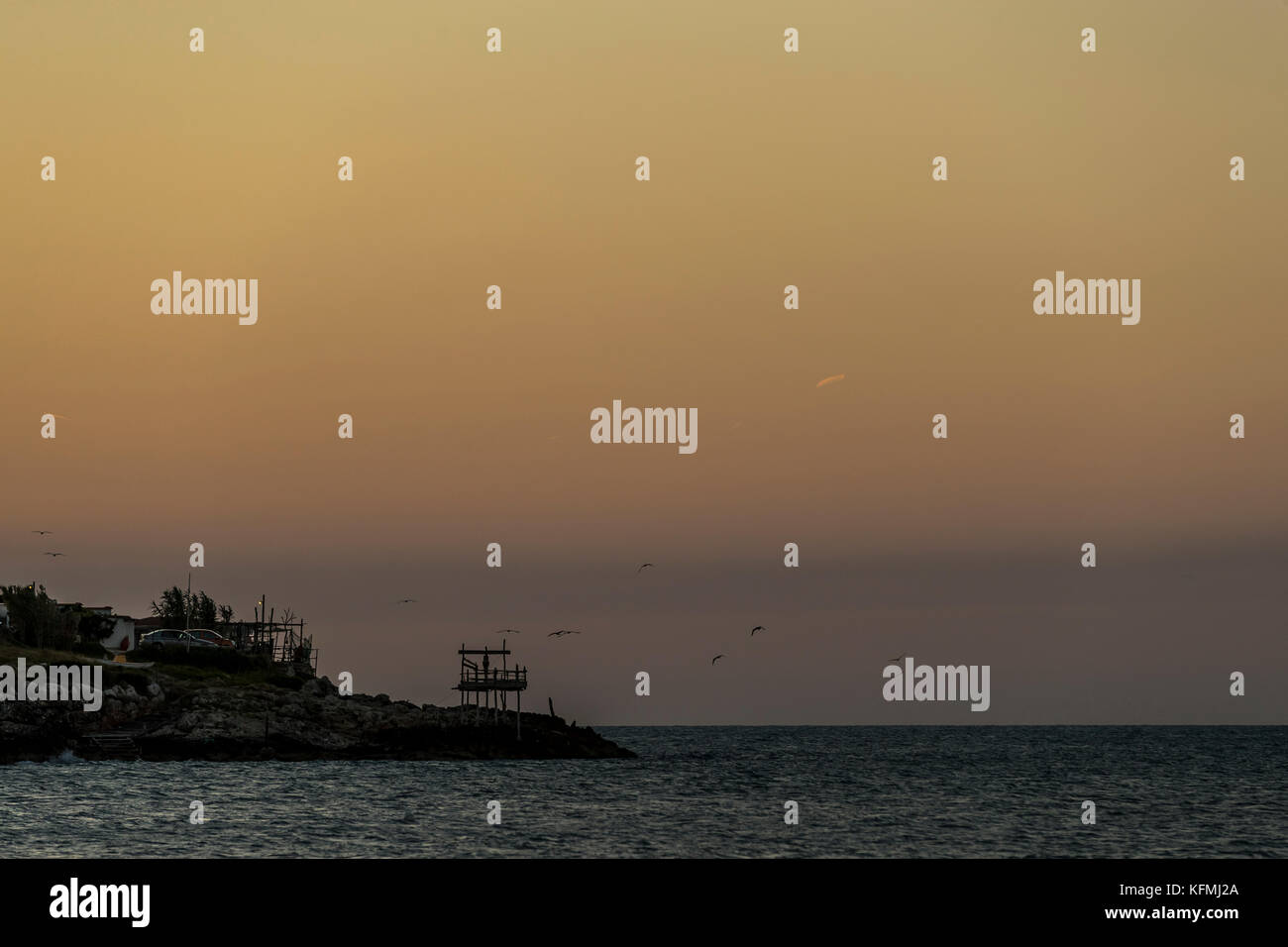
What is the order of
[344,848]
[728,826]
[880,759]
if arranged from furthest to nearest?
[880,759]
[728,826]
[344,848]

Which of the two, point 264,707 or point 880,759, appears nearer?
point 264,707

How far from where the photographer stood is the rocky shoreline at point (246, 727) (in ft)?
293

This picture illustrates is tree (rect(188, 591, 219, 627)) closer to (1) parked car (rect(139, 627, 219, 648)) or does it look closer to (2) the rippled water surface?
(1) parked car (rect(139, 627, 219, 648))

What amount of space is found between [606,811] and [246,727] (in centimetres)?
4216

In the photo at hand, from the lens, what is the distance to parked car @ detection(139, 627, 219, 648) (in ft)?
383

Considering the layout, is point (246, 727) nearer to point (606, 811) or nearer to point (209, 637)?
point (209, 637)

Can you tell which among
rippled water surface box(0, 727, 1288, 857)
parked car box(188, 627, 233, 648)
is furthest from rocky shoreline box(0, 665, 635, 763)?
parked car box(188, 627, 233, 648)

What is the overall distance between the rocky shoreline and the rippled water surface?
4.02m
